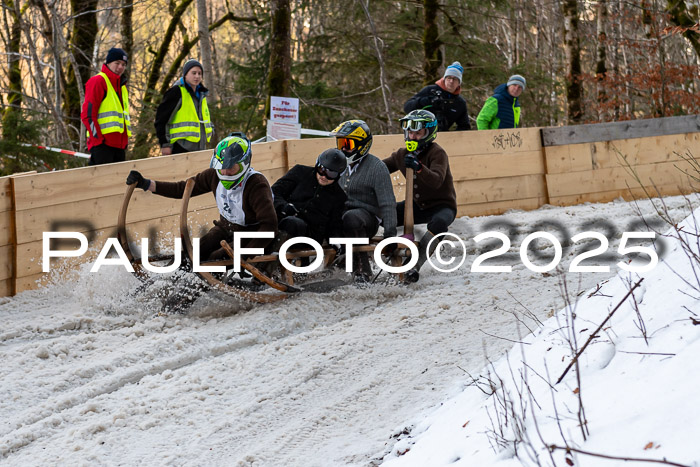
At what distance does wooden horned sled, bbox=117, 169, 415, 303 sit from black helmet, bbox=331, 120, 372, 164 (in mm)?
517

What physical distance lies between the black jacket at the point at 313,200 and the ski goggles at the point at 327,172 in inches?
6.8

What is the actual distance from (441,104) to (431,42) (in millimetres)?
4727

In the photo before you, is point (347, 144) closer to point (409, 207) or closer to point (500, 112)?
point (409, 207)

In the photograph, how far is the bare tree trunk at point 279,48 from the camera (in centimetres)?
1251

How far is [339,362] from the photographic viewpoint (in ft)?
17.1

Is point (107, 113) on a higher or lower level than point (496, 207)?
higher

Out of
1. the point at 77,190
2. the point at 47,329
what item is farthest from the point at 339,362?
the point at 77,190

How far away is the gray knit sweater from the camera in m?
7.22

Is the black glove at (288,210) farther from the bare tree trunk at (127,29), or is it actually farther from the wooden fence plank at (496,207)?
the bare tree trunk at (127,29)

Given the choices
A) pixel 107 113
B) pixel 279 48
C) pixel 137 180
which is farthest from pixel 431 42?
pixel 137 180

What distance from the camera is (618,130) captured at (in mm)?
11633

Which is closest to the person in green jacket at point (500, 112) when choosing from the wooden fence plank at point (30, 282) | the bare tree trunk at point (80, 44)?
the wooden fence plank at point (30, 282)

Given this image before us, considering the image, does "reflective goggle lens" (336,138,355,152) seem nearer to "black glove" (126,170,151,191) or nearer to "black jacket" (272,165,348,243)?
"black jacket" (272,165,348,243)

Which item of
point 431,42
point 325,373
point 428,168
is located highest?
point 431,42
